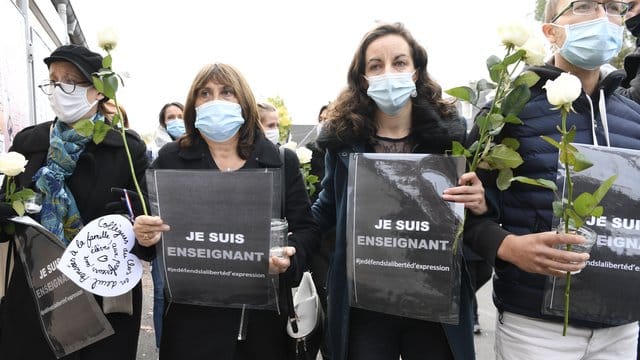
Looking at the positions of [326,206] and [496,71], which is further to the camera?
[326,206]

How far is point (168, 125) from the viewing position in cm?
534

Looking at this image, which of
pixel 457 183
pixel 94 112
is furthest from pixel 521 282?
pixel 94 112

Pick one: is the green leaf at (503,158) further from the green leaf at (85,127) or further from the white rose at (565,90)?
the green leaf at (85,127)

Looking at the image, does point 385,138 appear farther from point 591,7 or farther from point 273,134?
point 273,134

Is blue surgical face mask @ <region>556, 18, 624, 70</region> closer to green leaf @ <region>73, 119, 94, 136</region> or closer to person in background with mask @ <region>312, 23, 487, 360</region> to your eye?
person in background with mask @ <region>312, 23, 487, 360</region>

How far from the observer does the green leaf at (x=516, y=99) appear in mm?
1578

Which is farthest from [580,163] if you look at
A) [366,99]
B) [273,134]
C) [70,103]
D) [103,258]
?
[273,134]

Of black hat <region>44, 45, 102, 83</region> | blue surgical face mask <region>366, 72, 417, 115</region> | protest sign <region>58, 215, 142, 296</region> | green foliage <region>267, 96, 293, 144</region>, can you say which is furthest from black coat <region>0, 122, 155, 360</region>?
green foliage <region>267, 96, 293, 144</region>

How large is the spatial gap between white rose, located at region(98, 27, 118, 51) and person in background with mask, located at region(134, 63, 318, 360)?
0.48 meters

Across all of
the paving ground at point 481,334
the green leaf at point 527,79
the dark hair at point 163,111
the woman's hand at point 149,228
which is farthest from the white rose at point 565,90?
the dark hair at point 163,111

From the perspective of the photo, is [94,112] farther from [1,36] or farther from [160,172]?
[1,36]

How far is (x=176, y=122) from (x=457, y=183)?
415 centimetres

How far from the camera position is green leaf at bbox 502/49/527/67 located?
60.5 inches

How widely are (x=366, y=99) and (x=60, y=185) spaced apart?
4.70 feet
